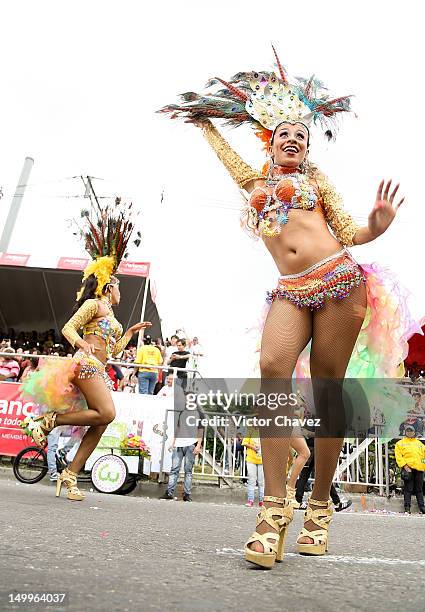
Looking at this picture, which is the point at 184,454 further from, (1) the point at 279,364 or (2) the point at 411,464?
(1) the point at 279,364

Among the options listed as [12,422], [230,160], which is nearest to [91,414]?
[230,160]

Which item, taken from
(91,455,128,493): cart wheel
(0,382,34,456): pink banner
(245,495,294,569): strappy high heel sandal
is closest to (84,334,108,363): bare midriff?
(245,495,294,569): strappy high heel sandal

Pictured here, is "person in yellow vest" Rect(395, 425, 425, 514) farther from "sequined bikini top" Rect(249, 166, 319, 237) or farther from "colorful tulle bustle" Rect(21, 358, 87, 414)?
"sequined bikini top" Rect(249, 166, 319, 237)

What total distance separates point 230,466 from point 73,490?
15.1ft

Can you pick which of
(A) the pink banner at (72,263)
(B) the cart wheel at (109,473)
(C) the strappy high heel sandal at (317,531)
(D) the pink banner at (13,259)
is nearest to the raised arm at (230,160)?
(C) the strappy high heel sandal at (317,531)

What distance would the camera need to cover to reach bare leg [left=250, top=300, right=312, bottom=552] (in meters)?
2.39

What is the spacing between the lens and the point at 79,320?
17.2 ft

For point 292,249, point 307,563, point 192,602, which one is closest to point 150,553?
point 307,563

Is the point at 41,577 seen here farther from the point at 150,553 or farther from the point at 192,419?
the point at 192,419

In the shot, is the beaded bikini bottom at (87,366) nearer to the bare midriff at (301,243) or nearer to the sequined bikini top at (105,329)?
the sequined bikini top at (105,329)

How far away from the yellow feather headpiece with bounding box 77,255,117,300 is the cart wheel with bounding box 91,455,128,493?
11.3 feet

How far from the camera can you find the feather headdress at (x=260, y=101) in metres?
3.25

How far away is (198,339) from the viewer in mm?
11125

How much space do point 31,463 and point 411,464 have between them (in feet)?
17.8
